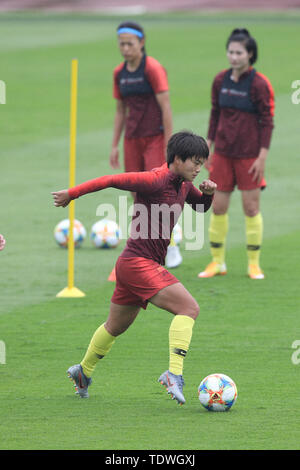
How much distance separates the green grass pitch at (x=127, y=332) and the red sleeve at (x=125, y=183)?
1.38 meters

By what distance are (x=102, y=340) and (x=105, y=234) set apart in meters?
5.48

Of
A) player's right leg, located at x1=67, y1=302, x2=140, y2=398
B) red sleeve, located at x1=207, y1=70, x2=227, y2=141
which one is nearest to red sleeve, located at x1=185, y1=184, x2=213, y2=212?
player's right leg, located at x1=67, y1=302, x2=140, y2=398

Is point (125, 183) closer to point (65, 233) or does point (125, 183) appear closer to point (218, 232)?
point (218, 232)

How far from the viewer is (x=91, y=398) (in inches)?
278

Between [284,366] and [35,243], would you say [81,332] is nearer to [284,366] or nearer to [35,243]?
[284,366]

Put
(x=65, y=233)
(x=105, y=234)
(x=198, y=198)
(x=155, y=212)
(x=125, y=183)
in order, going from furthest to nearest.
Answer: (x=105, y=234)
(x=65, y=233)
(x=198, y=198)
(x=155, y=212)
(x=125, y=183)

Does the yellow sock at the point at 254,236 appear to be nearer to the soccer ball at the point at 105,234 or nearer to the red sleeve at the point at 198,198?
the soccer ball at the point at 105,234

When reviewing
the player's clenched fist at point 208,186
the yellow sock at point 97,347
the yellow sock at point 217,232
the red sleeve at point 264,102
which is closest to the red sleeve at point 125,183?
the player's clenched fist at point 208,186

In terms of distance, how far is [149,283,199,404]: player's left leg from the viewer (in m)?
6.54

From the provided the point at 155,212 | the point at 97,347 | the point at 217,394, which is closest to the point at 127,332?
the point at 97,347

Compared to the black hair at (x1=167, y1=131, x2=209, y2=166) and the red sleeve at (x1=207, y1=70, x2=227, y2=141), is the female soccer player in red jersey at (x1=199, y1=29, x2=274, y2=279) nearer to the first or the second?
the red sleeve at (x1=207, y1=70, x2=227, y2=141)

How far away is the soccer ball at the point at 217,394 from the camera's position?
6.64m

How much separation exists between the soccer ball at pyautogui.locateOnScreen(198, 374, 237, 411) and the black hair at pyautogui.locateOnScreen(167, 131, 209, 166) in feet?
4.62

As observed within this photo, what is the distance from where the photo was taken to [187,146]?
676 centimetres
